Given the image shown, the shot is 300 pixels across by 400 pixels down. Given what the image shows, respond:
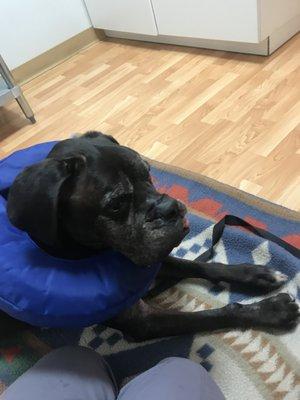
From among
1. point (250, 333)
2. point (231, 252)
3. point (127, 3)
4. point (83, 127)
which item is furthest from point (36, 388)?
point (127, 3)

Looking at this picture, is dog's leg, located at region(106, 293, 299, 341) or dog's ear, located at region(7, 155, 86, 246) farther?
dog's leg, located at region(106, 293, 299, 341)

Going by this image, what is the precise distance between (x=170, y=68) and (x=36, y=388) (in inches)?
88.6

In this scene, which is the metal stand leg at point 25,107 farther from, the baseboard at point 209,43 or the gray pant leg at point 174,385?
the gray pant leg at point 174,385

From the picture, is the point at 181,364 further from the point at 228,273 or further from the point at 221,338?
Answer: the point at 228,273

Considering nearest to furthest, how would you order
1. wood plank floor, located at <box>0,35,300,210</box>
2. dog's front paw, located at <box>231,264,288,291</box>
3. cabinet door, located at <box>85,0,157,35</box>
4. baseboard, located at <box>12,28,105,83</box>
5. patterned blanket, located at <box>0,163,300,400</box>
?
patterned blanket, located at <box>0,163,300,400</box> < dog's front paw, located at <box>231,264,288,291</box> < wood plank floor, located at <box>0,35,300,210</box> < cabinet door, located at <box>85,0,157,35</box> < baseboard, located at <box>12,28,105,83</box>

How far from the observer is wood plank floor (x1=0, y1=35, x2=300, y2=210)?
1.93m

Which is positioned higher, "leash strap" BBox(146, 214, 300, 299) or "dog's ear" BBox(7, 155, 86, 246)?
"dog's ear" BBox(7, 155, 86, 246)

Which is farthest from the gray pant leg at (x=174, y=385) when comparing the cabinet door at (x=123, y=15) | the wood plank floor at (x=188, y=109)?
the cabinet door at (x=123, y=15)

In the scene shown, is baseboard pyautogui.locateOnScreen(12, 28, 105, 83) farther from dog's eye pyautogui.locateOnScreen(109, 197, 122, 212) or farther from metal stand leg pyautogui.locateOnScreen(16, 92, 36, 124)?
dog's eye pyautogui.locateOnScreen(109, 197, 122, 212)

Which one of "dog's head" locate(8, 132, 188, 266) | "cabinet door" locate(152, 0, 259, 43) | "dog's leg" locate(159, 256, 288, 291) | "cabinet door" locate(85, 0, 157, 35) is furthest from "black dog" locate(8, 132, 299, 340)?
"cabinet door" locate(85, 0, 157, 35)

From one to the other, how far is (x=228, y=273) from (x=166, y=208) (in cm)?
46

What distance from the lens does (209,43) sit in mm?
2834

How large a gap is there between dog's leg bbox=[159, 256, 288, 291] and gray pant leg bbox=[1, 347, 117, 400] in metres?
0.42

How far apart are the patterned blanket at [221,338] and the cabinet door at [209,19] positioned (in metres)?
1.11
